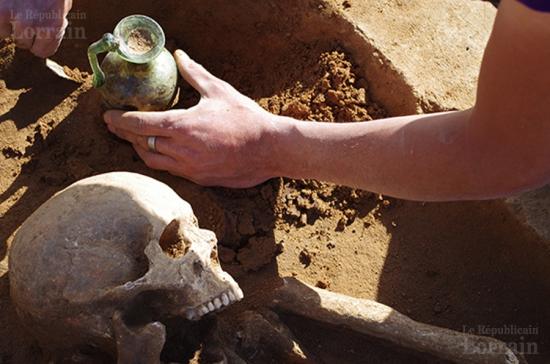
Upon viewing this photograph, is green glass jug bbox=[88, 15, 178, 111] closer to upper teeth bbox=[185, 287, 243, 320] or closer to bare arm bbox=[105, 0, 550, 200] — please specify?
bare arm bbox=[105, 0, 550, 200]

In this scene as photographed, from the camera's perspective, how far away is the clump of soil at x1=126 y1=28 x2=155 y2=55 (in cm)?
293

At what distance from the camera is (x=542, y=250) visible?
2934mm

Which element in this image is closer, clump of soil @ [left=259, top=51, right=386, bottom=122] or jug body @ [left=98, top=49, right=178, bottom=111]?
jug body @ [left=98, top=49, right=178, bottom=111]

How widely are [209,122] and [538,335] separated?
4.91 ft

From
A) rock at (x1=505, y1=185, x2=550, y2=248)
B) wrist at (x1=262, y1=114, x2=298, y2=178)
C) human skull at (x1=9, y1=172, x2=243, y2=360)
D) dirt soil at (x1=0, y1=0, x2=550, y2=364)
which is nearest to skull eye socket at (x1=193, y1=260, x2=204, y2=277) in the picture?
human skull at (x1=9, y1=172, x2=243, y2=360)

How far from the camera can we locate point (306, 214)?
3.13 metres

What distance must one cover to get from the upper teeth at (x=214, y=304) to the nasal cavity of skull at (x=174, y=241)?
7.1 inches

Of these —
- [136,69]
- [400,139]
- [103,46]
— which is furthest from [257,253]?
[103,46]

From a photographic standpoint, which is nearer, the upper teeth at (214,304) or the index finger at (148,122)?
the upper teeth at (214,304)

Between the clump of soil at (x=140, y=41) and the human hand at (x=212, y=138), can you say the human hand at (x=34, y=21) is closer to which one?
the clump of soil at (x=140, y=41)

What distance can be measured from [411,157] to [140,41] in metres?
1.14

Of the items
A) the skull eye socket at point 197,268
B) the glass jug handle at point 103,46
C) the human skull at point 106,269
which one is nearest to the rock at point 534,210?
the human skull at point 106,269

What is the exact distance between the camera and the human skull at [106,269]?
2227 millimetres

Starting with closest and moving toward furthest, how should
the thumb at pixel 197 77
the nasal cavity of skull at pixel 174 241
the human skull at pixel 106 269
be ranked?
1. the human skull at pixel 106 269
2. the nasal cavity of skull at pixel 174 241
3. the thumb at pixel 197 77
